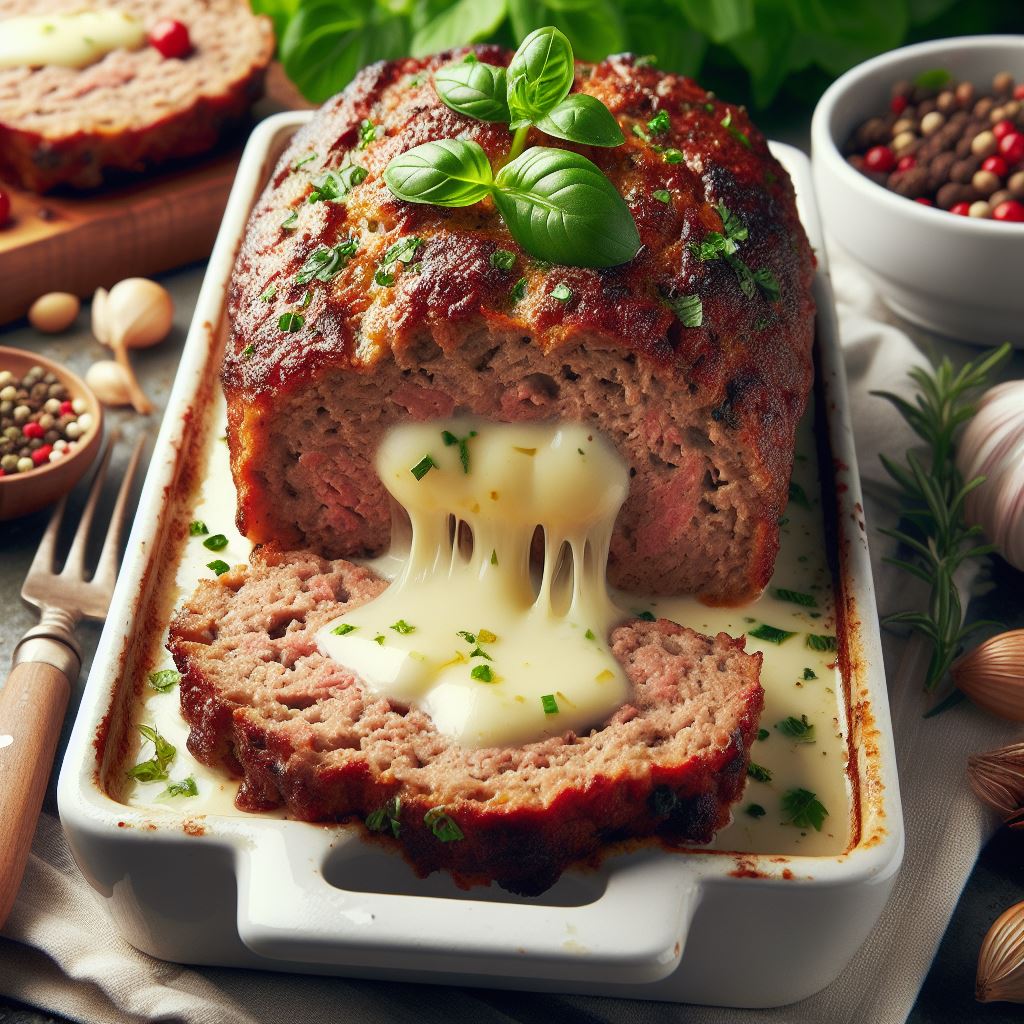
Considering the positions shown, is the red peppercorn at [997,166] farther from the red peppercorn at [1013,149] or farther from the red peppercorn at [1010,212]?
the red peppercorn at [1010,212]

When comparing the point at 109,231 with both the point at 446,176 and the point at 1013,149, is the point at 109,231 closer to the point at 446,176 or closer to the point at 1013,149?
the point at 446,176

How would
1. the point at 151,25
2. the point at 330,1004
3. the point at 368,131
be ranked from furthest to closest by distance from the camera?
1. the point at 151,25
2. the point at 368,131
3. the point at 330,1004

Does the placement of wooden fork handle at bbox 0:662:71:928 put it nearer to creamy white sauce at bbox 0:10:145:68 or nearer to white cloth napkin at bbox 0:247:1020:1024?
white cloth napkin at bbox 0:247:1020:1024

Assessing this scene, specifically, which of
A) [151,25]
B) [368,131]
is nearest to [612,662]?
[368,131]

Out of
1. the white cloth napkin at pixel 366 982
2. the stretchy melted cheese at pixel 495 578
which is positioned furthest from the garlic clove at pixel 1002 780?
the stretchy melted cheese at pixel 495 578

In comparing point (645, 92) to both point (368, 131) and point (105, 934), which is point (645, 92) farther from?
point (105, 934)

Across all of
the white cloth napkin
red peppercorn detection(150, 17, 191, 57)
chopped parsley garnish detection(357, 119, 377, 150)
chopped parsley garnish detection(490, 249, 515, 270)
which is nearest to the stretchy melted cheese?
chopped parsley garnish detection(490, 249, 515, 270)
